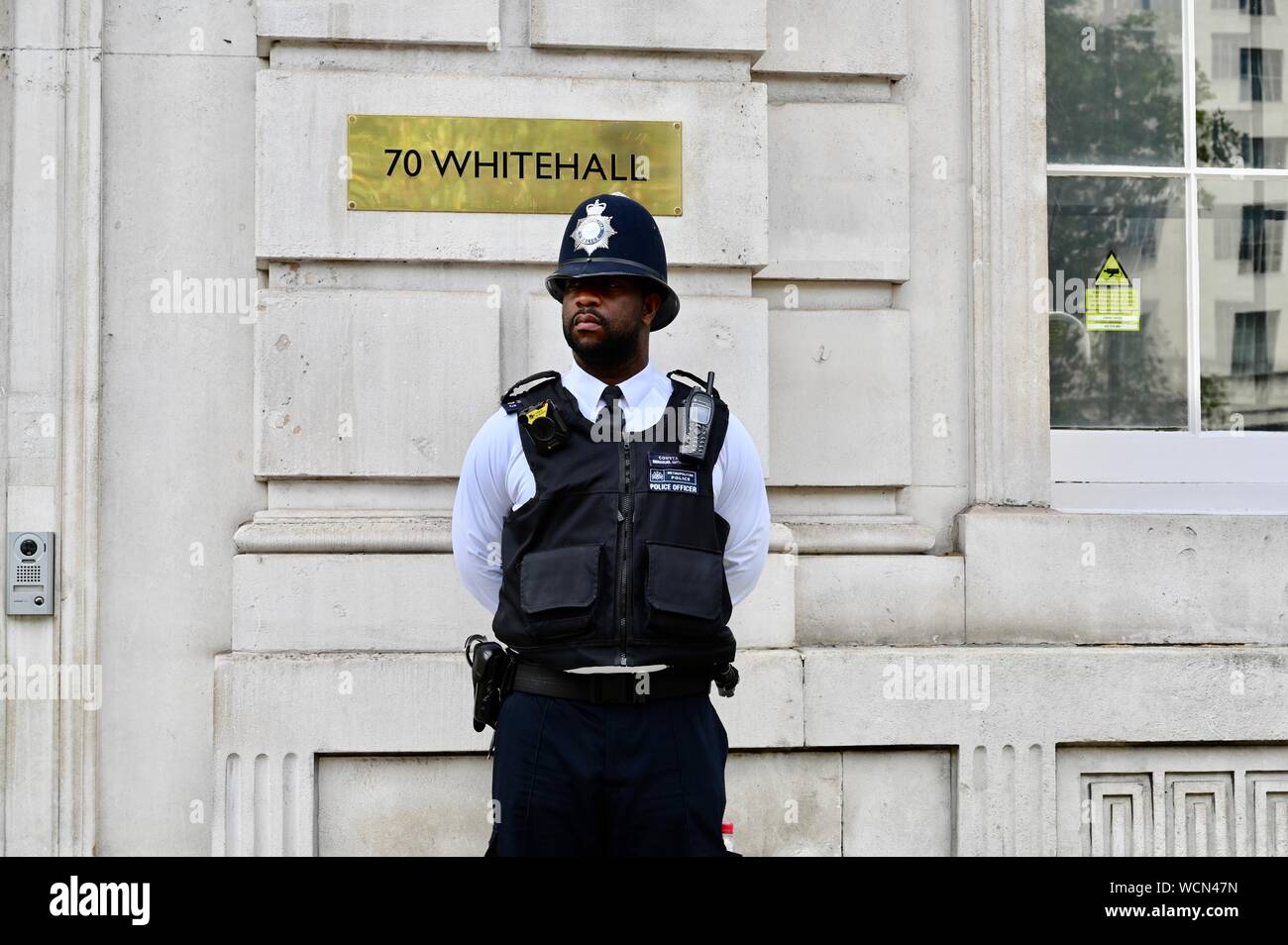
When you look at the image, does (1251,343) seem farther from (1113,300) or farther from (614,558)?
(614,558)

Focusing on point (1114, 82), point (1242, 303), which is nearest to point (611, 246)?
point (1114, 82)

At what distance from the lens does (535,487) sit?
3.65m

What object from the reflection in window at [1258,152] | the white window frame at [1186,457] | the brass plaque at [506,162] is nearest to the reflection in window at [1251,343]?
the white window frame at [1186,457]

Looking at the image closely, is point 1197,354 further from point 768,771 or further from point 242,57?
point 242,57

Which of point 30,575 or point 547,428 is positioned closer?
point 547,428

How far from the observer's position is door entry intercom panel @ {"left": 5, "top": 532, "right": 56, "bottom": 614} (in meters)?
4.92

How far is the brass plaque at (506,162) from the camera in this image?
4996 mm

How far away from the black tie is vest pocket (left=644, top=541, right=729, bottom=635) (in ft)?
1.27

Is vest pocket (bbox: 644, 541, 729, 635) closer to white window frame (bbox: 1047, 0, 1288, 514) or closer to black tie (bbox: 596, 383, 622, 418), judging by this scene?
black tie (bbox: 596, 383, 622, 418)

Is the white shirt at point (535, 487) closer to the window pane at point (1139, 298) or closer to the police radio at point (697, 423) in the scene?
the police radio at point (697, 423)

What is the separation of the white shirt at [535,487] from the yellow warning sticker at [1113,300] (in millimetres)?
2295

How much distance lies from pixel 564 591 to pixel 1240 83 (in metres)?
3.90

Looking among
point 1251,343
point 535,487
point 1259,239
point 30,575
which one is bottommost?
point 30,575
